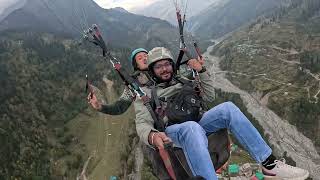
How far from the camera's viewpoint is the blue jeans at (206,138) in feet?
21.9

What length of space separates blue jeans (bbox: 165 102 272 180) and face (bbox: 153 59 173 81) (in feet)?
3.67

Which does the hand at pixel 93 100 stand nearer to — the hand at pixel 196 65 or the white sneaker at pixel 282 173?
the hand at pixel 196 65

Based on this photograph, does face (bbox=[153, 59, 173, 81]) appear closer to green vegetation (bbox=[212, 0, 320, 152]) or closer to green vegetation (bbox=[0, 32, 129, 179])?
green vegetation (bbox=[0, 32, 129, 179])

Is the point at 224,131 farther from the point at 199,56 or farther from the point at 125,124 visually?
the point at 125,124

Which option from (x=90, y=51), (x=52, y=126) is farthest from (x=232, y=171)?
(x=90, y=51)

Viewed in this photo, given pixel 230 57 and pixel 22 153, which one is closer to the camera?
pixel 22 153

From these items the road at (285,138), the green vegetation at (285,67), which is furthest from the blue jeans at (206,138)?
the green vegetation at (285,67)

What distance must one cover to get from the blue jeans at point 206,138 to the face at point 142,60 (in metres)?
1.69

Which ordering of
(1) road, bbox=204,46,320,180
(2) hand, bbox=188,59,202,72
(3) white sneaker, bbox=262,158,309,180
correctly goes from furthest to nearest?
1. (1) road, bbox=204,46,320,180
2. (2) hand, bbox=188,59,202,72
3. (3) white sneaker, bbox=262,158,309,180

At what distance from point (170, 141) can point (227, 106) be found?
4.20 feet

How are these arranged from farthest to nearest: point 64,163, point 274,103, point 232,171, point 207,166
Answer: point 274,103, point 64,163, point 232,171, point 207,166

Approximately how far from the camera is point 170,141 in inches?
272

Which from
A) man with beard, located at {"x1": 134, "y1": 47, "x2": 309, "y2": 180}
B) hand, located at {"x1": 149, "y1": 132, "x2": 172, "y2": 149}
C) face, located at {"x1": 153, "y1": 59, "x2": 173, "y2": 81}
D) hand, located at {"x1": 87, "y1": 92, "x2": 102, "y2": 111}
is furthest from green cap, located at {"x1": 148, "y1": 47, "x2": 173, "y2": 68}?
hand, located at {"x1": 149, "y1": 132, "x2": 172, "y2": 149}

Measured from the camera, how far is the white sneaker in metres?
7.48
